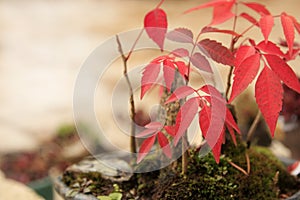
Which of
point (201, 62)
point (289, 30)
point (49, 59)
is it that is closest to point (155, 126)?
point (201, 62)

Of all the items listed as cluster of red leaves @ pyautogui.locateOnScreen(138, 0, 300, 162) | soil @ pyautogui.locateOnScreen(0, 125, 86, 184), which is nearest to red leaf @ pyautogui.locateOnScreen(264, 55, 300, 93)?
cluster of red leaves @ pyautogui.locateOnScreen(138, 0, 300, 162)

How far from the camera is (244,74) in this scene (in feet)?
2.46

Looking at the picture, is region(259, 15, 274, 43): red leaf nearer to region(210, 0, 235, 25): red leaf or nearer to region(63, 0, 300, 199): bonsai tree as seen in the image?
region(63, 0, 300, 199): bonsai tree

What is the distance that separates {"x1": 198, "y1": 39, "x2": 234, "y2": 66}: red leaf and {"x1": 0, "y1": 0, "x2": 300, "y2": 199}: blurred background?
0.73m

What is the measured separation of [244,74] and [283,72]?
0.07m

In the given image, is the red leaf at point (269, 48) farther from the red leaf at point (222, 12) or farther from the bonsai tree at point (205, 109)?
the red leaf at point (222, 12)

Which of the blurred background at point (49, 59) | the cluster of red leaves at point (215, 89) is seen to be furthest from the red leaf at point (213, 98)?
the blurred background at point (49, 59)

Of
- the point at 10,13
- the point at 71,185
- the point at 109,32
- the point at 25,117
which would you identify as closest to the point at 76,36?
the point at 109,32

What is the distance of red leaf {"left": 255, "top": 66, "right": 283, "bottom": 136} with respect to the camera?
737 millimetres

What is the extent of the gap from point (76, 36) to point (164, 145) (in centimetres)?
318

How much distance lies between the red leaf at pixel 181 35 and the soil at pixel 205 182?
0.64ft

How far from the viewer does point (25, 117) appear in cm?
279

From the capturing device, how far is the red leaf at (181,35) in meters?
0.82

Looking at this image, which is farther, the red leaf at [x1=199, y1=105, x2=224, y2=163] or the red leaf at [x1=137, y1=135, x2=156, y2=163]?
the red leaf at [x1=137, y1=135, x2=156, y2=163]
